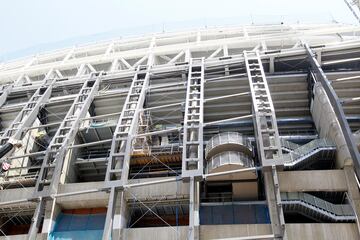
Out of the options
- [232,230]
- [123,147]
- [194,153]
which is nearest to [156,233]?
[232,230]

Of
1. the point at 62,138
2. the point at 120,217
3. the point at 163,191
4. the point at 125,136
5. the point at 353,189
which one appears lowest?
the point at 120,217

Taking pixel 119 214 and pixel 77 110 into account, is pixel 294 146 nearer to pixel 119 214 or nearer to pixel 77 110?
pixel 119 214

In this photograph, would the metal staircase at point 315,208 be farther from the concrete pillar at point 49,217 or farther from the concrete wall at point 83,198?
the concrete pillar at point 49,217

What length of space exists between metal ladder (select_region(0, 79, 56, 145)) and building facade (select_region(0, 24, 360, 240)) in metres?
0.15

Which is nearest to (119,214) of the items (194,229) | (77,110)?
(194,229)

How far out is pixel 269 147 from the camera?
22.5 meters

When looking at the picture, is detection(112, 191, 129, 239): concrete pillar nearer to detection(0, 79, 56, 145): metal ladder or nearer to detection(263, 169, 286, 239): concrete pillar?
detection(263, 169, 286, 239): concrete pillar

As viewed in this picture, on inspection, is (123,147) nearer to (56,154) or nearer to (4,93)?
(56,154)

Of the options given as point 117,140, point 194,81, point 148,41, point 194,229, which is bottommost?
point 194,229

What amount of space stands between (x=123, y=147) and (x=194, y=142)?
467cm

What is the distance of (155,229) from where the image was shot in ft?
71.1

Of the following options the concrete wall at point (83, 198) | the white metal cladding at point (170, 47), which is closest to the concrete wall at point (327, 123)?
the white metal cladding at point (170, 47)

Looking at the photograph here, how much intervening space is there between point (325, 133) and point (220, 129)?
8.02 m

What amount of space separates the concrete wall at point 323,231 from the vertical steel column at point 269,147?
0.90m
